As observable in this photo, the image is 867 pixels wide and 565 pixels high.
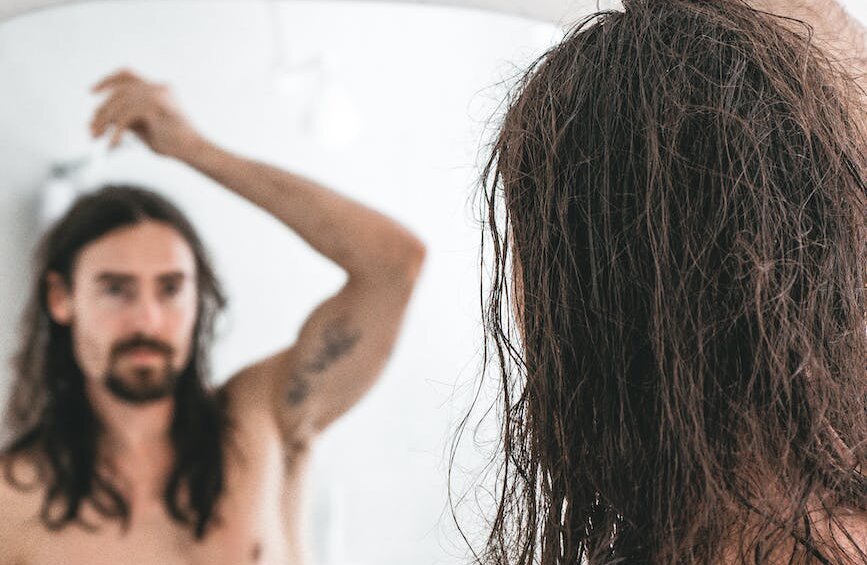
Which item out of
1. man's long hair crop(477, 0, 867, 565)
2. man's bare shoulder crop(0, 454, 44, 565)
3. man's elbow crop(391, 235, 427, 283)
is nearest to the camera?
man's long hair crop(477, 0, 867, 565)

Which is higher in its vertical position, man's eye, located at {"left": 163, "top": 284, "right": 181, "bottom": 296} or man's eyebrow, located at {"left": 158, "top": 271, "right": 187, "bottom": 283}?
man's eyebrow, located at {"left": 158, "top": 271, "right": 187, "bottom": 283}

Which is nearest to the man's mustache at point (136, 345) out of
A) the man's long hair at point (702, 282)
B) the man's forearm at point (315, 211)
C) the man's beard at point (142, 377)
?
the man's beard at point (142, 377)

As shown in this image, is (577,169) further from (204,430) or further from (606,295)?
(204,430)

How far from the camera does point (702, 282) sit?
45cm

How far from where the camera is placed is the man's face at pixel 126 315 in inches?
40.4


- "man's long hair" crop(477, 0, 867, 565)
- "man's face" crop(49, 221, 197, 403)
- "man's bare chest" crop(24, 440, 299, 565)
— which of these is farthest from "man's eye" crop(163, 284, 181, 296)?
"man's long hair" crop(477, 0, 867, 565)

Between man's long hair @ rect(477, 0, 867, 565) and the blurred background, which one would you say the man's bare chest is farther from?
man's long hair @ rect(477, 0, 867, 565)

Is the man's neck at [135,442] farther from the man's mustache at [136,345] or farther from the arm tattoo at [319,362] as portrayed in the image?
the arm tattoo at [319,362]

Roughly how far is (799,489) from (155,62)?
94cm

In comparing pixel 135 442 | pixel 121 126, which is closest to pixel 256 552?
pixel 135 442

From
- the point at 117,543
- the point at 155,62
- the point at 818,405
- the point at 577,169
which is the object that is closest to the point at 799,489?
the point at 818,405

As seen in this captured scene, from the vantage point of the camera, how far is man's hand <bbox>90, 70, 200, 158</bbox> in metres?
1.05

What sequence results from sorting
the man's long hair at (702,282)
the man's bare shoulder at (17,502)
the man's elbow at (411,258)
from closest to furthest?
1. the man's long hair at (702,282)
2. the man's bare shoulder at (17,502)
3. the man's elbow at (411,258)

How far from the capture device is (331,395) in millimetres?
1054
